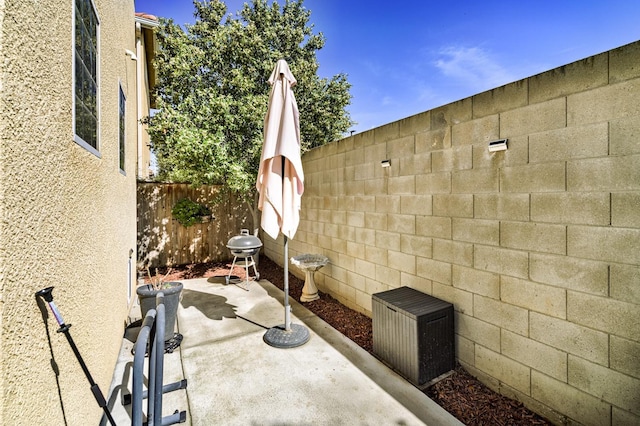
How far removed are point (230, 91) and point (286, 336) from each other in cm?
724

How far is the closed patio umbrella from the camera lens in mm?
3822

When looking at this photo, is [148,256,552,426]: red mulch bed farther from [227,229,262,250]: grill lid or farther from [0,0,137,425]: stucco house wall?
[0,0,137,425]: stucco house wall

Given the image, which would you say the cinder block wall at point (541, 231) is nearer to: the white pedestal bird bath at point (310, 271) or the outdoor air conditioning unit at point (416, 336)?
the outdoor air conditioning unit at point (416, 336)

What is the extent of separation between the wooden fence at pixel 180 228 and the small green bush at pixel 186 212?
195 millimetres

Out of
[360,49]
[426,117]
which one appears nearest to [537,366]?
[426,117]

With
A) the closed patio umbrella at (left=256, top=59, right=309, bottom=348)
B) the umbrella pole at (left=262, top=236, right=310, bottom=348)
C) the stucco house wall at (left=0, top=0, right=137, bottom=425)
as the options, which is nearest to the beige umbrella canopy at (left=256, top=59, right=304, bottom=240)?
the closed patio umbrella at (left=256, top=59, right=309, bottom=348)

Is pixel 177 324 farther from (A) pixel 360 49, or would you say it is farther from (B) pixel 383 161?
(A) pixel 360 49

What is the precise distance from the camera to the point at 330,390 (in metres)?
3.04

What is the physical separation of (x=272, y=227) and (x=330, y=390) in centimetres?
203


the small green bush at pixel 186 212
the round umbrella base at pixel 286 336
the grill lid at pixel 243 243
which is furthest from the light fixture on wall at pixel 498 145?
the small green bush at pixel 186 212

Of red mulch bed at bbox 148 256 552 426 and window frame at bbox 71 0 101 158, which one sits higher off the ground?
window frame at bbox 71 0 101 158

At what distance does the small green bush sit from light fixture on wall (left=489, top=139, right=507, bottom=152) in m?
7.78

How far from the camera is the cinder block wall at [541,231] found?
2178mm

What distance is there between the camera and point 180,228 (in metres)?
8.59
